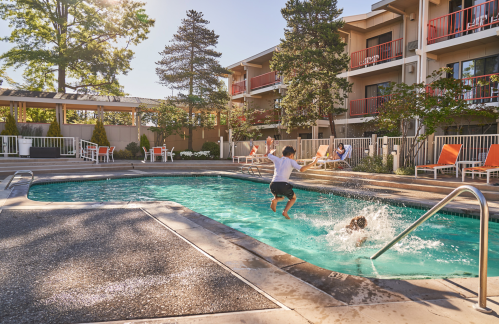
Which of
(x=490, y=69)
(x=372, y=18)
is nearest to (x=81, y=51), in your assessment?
(x=372, y=18)

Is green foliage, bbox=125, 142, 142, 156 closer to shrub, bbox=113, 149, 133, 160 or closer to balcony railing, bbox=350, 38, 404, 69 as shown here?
shrub, bbox=113, 149, 133, 160

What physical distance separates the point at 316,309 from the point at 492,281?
1.80 m

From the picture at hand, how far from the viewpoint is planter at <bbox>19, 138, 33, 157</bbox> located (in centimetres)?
1468

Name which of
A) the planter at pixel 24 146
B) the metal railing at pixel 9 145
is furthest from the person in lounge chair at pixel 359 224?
the metal railing at pixel 9 145

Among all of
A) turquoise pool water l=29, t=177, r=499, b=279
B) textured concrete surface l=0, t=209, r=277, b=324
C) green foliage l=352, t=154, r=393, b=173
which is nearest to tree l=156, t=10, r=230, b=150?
turquoise pool water l=29, t=177, r=499, b=279

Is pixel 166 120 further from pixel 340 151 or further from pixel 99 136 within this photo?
pixel 340 151

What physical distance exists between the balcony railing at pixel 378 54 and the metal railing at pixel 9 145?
18600 mm

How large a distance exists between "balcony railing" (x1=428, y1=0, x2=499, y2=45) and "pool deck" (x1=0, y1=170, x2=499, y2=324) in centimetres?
1311

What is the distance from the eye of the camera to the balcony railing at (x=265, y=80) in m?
22.1

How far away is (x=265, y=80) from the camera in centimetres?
2259

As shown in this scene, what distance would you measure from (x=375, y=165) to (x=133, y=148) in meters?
15.4

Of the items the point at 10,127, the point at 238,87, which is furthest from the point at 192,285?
the point at 238,87

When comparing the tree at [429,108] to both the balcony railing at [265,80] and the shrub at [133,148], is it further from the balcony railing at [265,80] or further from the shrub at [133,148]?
the shrub at [133,148]

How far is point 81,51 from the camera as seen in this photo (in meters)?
23.9
